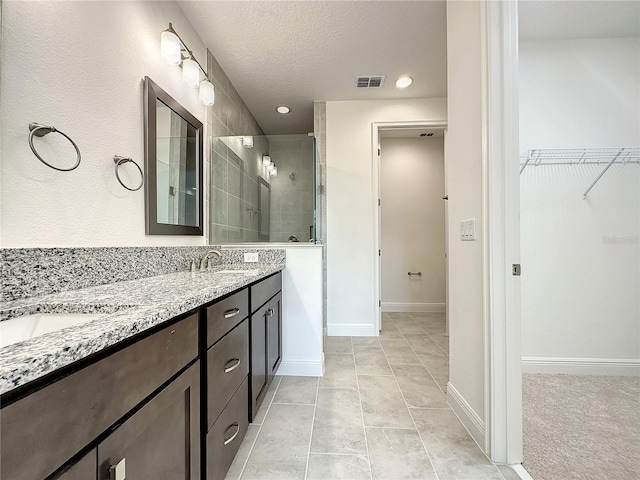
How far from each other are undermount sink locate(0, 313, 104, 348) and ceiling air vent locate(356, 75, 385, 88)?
8.95 ft

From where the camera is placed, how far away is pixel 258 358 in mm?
1420

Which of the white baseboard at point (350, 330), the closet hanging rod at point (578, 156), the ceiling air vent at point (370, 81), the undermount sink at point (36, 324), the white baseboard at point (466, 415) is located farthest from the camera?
the white baseboard at point (350, 330)

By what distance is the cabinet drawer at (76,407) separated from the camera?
14.4 inches

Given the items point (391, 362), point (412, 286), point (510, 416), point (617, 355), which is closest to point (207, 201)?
point (391, 362)

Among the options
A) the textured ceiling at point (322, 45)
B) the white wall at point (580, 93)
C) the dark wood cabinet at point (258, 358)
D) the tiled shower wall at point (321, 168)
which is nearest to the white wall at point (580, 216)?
the white wall at point (580, 93)

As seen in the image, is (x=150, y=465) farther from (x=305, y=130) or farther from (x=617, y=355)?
(x=305, y=130)

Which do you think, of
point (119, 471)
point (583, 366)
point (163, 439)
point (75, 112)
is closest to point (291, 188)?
point (75, 112)

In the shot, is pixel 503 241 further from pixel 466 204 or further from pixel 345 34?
pixel 345 34

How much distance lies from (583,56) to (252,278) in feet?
9.35

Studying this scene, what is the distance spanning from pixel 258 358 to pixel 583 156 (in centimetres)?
260

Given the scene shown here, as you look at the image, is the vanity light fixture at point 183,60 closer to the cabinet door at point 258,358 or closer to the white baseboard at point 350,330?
the cabinet door at point 258,358

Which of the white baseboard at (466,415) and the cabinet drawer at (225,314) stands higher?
the cabinet drawer at (225,314)

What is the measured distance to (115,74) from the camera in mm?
1231

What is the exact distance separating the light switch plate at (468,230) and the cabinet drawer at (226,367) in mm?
1210
